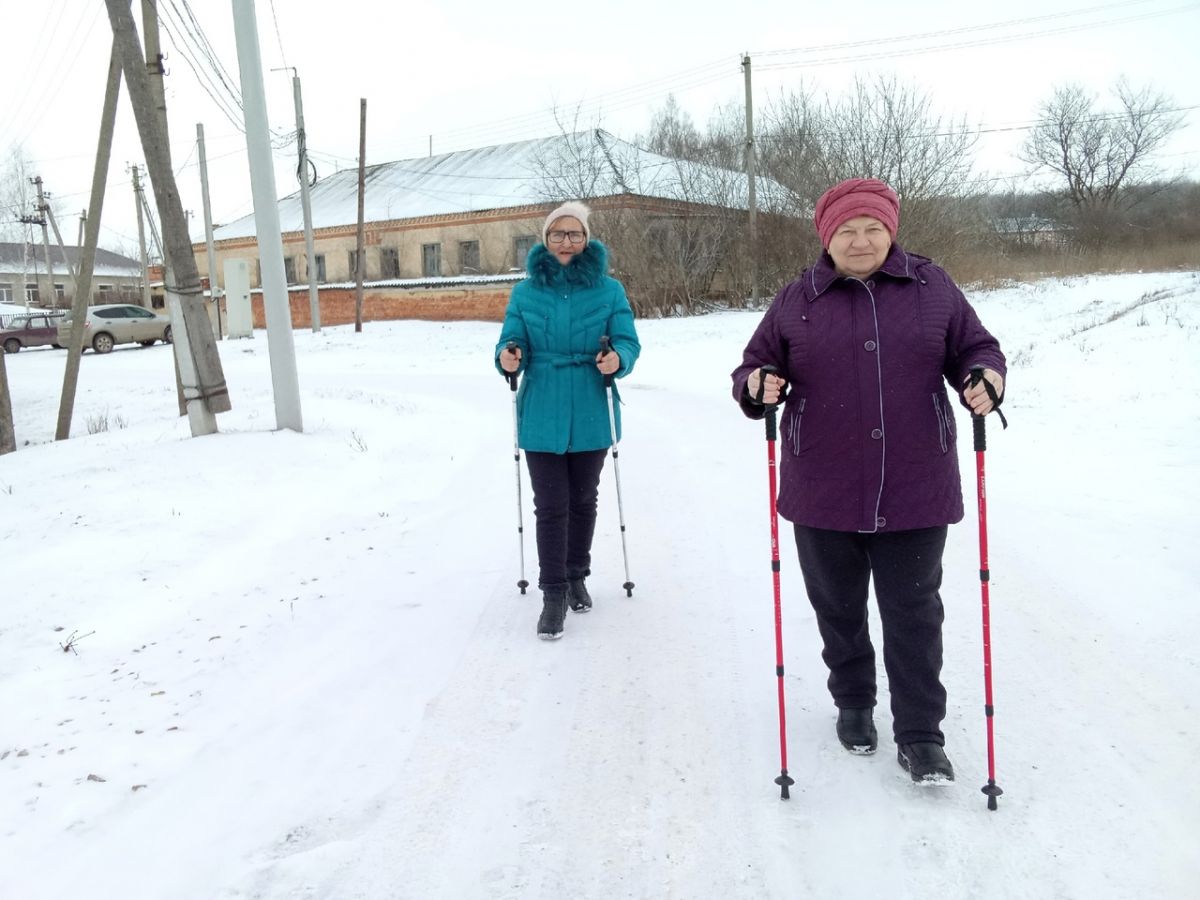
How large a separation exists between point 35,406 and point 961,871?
65.9ft

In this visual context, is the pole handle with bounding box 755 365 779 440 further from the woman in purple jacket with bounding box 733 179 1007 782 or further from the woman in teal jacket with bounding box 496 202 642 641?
the woman in teal jacket with bounding box 496 202 642 641

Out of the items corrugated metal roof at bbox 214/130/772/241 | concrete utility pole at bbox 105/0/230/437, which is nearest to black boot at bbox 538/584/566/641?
concrete utility pole at bbox 105/0/230/437

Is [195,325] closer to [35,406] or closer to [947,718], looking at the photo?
[947,718]

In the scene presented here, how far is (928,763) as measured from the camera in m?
2.78

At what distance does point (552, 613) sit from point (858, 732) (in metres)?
1.62

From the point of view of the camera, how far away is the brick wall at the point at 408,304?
106 feet

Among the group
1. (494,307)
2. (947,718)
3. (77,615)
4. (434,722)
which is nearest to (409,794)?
(434,722)

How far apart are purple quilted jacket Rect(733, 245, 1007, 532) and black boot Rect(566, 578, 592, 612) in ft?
6.30

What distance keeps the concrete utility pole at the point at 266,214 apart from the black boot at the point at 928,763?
6.91 m

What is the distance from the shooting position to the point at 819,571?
118 inches

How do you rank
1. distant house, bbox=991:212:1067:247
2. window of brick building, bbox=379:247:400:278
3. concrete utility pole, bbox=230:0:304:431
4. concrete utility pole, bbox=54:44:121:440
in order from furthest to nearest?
distant house, bbox=991:212:1067:247, window of brick building, bbox=379:247:400:278, concrete utility pole, bbox=54:44:121:440, concrete utility pole, bbox=230:0:304:431

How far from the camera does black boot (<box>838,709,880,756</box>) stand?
9.89 feet

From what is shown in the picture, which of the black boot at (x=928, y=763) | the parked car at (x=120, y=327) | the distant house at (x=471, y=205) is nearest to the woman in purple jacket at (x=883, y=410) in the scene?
the black boot at (x=928, y=763)

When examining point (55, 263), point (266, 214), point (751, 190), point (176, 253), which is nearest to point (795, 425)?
point (266, 214)
